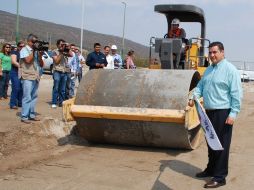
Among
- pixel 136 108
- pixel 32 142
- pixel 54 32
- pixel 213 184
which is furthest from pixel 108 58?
pixel 54 32

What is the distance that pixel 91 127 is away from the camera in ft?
25.3

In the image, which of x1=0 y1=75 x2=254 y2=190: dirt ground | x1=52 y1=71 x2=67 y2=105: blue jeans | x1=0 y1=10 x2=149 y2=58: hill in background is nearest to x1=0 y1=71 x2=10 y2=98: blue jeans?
x1=52 y1=71 x2=67 y2=105: blue jeans

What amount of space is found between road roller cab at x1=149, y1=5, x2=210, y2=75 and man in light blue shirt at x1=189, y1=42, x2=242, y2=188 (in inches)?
142

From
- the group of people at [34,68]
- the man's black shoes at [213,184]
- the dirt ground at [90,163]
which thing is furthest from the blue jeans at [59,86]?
the man's black shoes at [213,184]

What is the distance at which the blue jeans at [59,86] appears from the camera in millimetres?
11422

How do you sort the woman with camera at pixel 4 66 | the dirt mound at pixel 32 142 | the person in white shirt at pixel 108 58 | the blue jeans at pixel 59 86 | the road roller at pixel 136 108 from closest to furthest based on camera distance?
the dirt mound at pixel 32 142
the road roller at pixel 136 108
the blue jeans at pixel 59 86
the person in white shirt at pixel 108 58
the woman with camera at pixel 4 66

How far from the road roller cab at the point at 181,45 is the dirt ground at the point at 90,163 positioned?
6.57 ft

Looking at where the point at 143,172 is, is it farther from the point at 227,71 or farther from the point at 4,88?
the point at 4,88

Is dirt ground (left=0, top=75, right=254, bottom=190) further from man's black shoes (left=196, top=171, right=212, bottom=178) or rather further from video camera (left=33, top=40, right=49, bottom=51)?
video camera (left=33, top=40, right=49, bottom=51)

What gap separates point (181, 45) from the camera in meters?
9.54

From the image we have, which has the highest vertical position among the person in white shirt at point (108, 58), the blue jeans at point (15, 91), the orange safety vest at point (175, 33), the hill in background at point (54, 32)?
the hill in background at point (54, 32)

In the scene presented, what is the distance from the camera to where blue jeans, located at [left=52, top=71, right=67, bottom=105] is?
11.4 meters

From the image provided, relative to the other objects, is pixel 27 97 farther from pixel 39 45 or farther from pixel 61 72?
pixel 61 72

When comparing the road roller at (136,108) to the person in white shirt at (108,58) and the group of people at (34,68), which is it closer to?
the group of people at (34,68)
